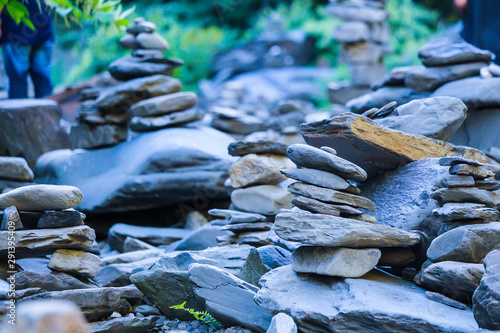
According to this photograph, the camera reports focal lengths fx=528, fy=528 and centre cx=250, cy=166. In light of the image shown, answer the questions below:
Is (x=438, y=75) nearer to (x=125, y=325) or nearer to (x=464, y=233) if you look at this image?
(x=464, y=233)

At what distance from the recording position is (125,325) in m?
2.64

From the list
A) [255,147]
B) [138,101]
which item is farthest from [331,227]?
[138,101]

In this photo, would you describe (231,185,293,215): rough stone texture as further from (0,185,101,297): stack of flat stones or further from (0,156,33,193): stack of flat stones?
(0,156,33,193): stack of flat stones

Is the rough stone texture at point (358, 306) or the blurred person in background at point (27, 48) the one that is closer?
the rough stone texture at point (358, 306)

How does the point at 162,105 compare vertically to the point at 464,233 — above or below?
below

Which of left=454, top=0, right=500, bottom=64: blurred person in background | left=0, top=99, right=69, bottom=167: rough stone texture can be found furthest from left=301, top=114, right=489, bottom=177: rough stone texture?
left=0, top=99, right=69, bottom=167: rough stone texture

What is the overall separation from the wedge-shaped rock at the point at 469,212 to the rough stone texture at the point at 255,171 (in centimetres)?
157

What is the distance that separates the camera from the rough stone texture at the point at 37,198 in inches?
114

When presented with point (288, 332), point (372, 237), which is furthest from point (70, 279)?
point (372, 237)

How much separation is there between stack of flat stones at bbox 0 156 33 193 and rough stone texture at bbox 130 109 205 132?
1.10m

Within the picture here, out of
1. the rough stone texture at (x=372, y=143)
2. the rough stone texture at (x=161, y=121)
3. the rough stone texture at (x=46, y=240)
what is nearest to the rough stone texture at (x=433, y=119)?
the rough stone texture at (x=372, y=143)

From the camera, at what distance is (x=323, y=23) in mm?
14602

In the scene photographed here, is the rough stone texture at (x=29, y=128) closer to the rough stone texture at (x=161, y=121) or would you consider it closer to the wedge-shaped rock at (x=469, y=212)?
the rough stone texture at (x=161, y=121)

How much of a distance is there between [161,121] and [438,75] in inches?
101
